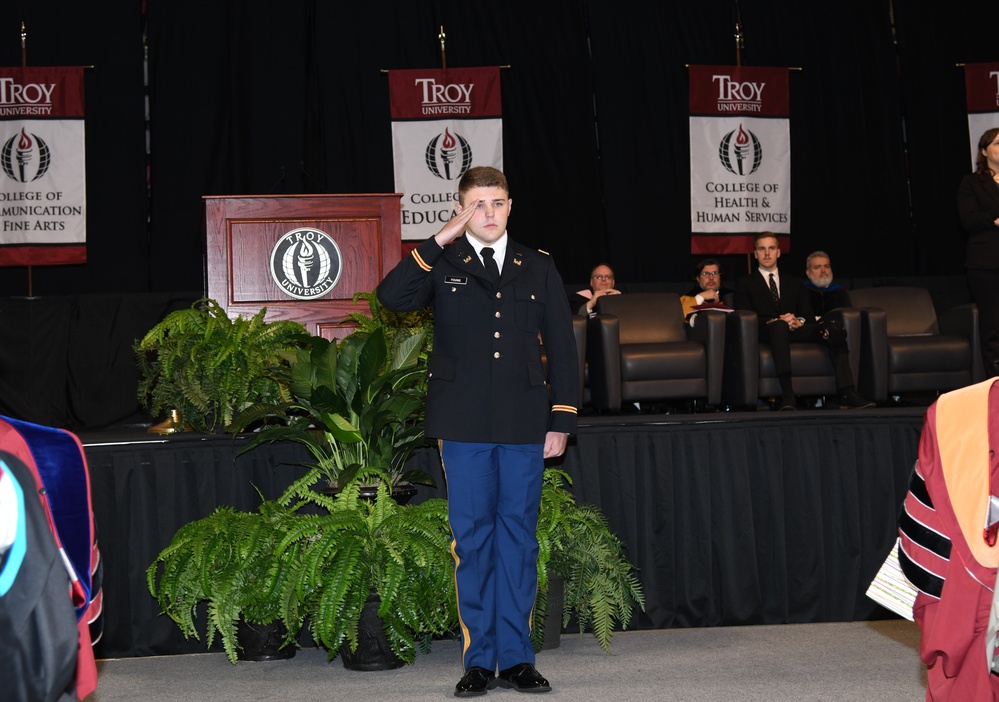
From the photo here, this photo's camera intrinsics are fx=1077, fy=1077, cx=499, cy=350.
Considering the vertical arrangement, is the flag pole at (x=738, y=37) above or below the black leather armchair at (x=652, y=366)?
above

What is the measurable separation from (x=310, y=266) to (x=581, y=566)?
5.94 feet

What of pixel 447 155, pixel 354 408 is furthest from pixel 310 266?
pixel 447 155

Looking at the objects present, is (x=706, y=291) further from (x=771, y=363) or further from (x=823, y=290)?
(x=771, y=363)

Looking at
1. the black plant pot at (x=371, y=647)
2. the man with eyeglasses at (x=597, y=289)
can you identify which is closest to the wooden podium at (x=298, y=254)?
the black plant pot at (x=371, y=647)

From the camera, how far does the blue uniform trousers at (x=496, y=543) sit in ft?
11.6

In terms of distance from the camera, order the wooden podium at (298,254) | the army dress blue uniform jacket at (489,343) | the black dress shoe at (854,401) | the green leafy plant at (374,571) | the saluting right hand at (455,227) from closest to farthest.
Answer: the saluting right hand at (455,227), the army dress blue uniform jacket at (489,343), the green leafy plant at (374,571), the wooden podium at (298,254), the black dress shoe at (854,401)

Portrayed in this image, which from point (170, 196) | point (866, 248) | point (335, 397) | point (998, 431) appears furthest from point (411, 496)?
point (866, 248)

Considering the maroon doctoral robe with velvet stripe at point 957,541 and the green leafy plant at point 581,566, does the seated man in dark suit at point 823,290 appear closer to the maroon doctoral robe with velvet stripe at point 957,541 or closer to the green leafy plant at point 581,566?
the green leafy plant at point 581,566

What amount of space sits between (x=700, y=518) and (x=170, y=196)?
600 cm

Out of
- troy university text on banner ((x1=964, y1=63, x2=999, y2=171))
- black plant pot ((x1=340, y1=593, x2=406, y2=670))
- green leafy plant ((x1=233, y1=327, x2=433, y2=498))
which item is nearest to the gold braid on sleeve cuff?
green leafy plant ((x1=233, y1=327, x2=433, y2=498))

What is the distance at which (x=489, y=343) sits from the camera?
355 cm

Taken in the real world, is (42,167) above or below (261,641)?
above

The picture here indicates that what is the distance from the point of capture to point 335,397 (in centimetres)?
410

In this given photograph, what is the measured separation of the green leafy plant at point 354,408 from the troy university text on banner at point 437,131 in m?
4.70
